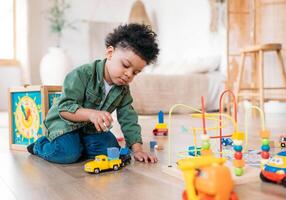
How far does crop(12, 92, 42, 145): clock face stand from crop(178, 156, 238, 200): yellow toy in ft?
2.83

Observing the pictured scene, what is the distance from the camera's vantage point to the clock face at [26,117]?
4.47ft

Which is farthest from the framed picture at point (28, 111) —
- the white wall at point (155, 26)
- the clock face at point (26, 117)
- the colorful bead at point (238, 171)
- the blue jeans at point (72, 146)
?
the white wall at point (155, 26)

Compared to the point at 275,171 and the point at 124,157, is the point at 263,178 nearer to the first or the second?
the point at 275,171

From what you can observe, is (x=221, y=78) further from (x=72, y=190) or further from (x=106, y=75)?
(x=72, y=190)

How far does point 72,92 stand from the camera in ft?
3.60

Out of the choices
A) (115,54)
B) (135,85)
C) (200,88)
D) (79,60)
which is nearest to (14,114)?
(115,54)

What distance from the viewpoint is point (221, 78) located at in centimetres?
349

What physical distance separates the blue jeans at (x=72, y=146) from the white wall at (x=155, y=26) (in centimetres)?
267

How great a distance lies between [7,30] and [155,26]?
1828mm

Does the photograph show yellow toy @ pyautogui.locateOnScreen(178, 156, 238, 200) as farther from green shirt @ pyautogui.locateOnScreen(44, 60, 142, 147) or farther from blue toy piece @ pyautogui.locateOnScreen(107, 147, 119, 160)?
green shirt @ pyautogui.locateOnScreen(44, 60, 142, 147)

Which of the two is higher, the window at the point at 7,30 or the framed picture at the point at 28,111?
the window at the point at 7,30

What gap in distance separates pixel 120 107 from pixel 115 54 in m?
0.22

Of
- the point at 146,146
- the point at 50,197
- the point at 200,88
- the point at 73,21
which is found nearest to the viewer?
the point at 50,197

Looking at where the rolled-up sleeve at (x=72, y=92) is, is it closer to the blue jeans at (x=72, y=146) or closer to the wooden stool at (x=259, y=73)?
the blue jeans at (x=72, y=146)
